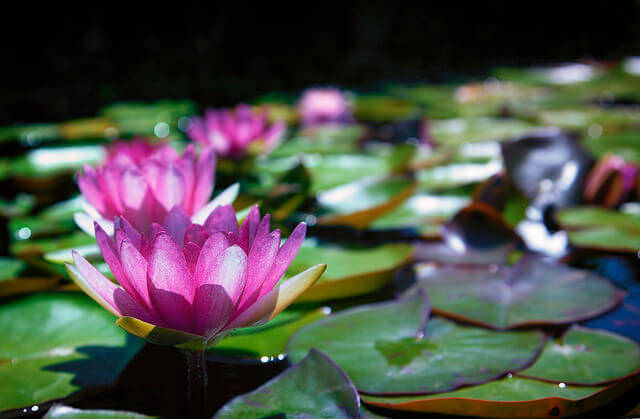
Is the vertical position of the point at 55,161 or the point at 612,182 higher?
the point at 55,161

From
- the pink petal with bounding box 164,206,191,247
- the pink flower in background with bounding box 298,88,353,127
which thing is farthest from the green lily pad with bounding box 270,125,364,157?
the pink petal with bounding box 164,206,191,247

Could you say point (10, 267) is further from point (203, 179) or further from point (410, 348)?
point (410, 348)

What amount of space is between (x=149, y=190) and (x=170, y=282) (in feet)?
0.96

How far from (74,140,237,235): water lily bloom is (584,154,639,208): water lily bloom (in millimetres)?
1102

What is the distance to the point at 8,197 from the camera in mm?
1749

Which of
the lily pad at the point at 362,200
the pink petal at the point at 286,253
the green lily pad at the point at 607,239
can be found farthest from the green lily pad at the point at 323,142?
the pink petal at the point at 286,253

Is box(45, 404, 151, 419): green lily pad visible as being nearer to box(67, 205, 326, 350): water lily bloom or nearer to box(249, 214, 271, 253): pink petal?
box(67, 205, 326, 350): water lily bloom

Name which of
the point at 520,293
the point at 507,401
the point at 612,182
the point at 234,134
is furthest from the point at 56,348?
the point at 612,182

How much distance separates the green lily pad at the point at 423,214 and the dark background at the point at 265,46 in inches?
86.1

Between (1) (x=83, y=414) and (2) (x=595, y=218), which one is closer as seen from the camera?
(1) (x=83, y=414)

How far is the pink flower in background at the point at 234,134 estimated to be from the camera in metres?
1.61

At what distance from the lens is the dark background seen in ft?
11.2

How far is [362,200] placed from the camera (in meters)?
1.41

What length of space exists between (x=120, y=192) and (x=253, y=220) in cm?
30
